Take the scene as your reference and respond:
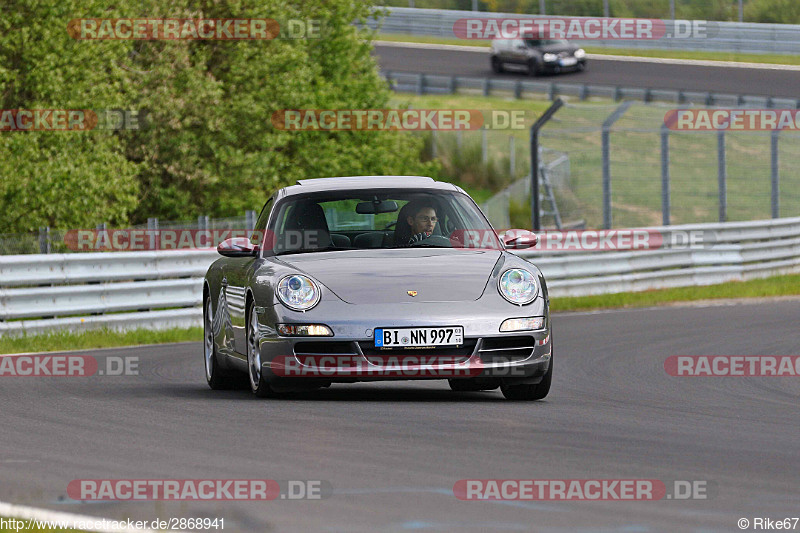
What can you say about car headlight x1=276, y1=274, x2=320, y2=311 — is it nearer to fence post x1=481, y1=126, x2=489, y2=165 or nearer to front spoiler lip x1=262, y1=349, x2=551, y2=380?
front spoiler lip x1=262, y1=349, x2=551, y2=380

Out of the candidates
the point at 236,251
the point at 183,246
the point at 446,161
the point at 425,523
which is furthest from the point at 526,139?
the point at 425,523

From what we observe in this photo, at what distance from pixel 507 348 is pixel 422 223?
1.38 metres

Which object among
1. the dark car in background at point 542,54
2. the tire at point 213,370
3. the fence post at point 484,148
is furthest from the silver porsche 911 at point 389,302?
the dark car in background at point 542,54

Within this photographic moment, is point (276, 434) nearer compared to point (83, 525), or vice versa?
point (83, 525)

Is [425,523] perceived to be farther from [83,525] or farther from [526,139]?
[526,139]

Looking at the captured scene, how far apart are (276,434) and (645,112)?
3528cm

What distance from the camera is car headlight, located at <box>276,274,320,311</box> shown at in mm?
9016

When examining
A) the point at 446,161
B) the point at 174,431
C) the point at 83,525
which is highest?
the point at 83,525

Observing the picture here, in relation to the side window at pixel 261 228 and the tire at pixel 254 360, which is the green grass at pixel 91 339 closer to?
the side window at pixel 261 228

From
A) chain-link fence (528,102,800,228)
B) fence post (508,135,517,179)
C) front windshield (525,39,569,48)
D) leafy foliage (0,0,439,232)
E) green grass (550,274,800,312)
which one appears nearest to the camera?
green grass (550,274,800,312)

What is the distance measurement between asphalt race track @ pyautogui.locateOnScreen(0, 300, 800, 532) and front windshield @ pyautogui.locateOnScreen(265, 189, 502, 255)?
1.00 m

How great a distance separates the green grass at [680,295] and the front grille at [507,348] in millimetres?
11529

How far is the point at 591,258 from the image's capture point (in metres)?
22.5

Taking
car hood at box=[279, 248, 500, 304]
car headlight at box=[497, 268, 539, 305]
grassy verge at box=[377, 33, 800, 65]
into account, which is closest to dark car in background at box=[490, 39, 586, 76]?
grassy verge at box=[377, 33, 800, 65]
